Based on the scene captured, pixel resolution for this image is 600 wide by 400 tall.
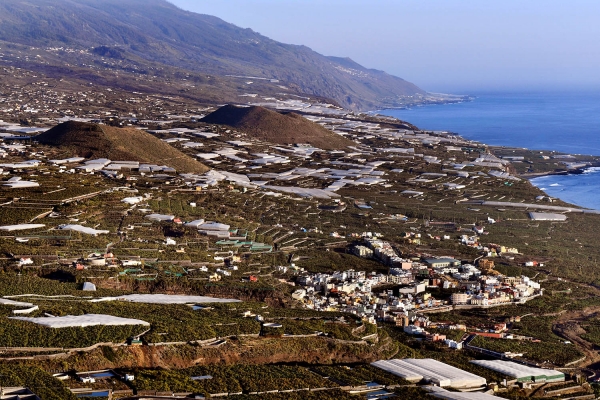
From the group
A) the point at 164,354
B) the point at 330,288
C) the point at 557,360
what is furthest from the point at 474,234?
the point at 164,354

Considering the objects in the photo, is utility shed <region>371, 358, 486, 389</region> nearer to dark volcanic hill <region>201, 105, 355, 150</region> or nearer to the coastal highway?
the coastal highway

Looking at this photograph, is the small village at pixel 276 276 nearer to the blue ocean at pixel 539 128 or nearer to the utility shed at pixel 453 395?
the utility shed at pixel 453 395

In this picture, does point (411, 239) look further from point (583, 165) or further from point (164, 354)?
point (583, 165)

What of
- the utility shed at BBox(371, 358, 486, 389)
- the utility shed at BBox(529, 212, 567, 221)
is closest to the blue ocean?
the utility shed at BBox(529, 212, 567, 221)

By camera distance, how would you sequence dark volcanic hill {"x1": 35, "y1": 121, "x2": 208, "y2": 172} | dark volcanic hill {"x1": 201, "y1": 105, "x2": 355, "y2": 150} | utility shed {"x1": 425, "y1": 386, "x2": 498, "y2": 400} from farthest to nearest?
dark volcanic hill {"x1": 201, "y1": 105, "x2": 355, "y2": 150} → dark volcanic hill {"x1": 35, "y1": 121, "x2": 208, "y2": 172} → utility shed {"x1": 425, "y1": 386, "x2": 498, "y2": 400}

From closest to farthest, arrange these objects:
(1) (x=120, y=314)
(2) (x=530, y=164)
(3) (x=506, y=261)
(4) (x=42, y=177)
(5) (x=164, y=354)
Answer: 1. (5) (x=164, y=354)
2. (1) (x=120, y=314)
3. (3) (x=506, y=261)
4. (4) (x=42, y=177)
5. (2) (x=530, y=164)

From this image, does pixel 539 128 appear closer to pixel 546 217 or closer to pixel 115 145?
pixel 546 217

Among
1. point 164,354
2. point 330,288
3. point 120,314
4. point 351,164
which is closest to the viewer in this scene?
point 164,354

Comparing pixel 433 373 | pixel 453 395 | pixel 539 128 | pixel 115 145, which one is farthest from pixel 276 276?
pixel 539 128
